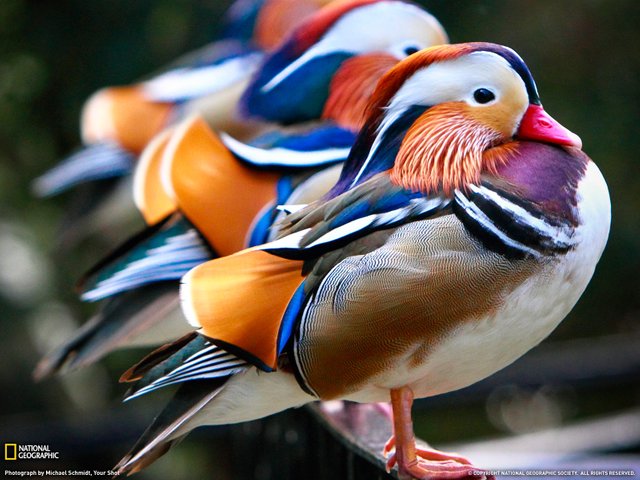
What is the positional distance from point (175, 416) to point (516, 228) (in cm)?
43

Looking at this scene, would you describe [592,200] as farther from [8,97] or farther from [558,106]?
[8,97]

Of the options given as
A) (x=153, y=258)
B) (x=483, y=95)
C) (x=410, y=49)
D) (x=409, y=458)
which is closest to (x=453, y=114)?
(x=483, y=95)

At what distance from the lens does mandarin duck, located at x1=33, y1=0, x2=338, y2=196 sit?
2.19 metres

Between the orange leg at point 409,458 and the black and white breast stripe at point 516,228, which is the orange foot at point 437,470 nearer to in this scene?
the orange leg at point 409,458

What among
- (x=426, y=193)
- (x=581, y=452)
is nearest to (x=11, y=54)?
(x=581, y=452)

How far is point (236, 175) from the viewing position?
1655 millimetres

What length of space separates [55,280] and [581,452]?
1.67m

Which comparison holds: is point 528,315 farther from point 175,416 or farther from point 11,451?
point 11,451

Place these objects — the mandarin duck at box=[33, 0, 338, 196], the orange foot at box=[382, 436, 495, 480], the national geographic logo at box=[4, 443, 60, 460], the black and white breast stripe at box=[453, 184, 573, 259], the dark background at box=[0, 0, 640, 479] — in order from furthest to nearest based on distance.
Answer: the dark background at box=[0, 0, 640, 479] < the mandarin duck at box=[33, 0, 338, 196] < the national geographic logo at box=[4, 443, 60, 460] < the orange foot at box=[382, 436, 495, 480] < the black and white breast stripe at box=[453, 184, 573, 259]

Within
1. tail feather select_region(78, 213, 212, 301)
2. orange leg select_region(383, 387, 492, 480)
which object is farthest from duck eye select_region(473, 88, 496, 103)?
tail feather select_region(78, 213, 212, 301)

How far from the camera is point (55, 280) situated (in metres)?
3.13

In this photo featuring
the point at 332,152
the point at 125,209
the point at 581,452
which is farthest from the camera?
the point at 581,452

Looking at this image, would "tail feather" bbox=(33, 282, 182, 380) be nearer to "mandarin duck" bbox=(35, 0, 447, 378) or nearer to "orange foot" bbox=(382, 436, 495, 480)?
"mandarin duck" bbox=(35, 0, 447, 378)

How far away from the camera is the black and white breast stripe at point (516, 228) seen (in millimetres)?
1026
